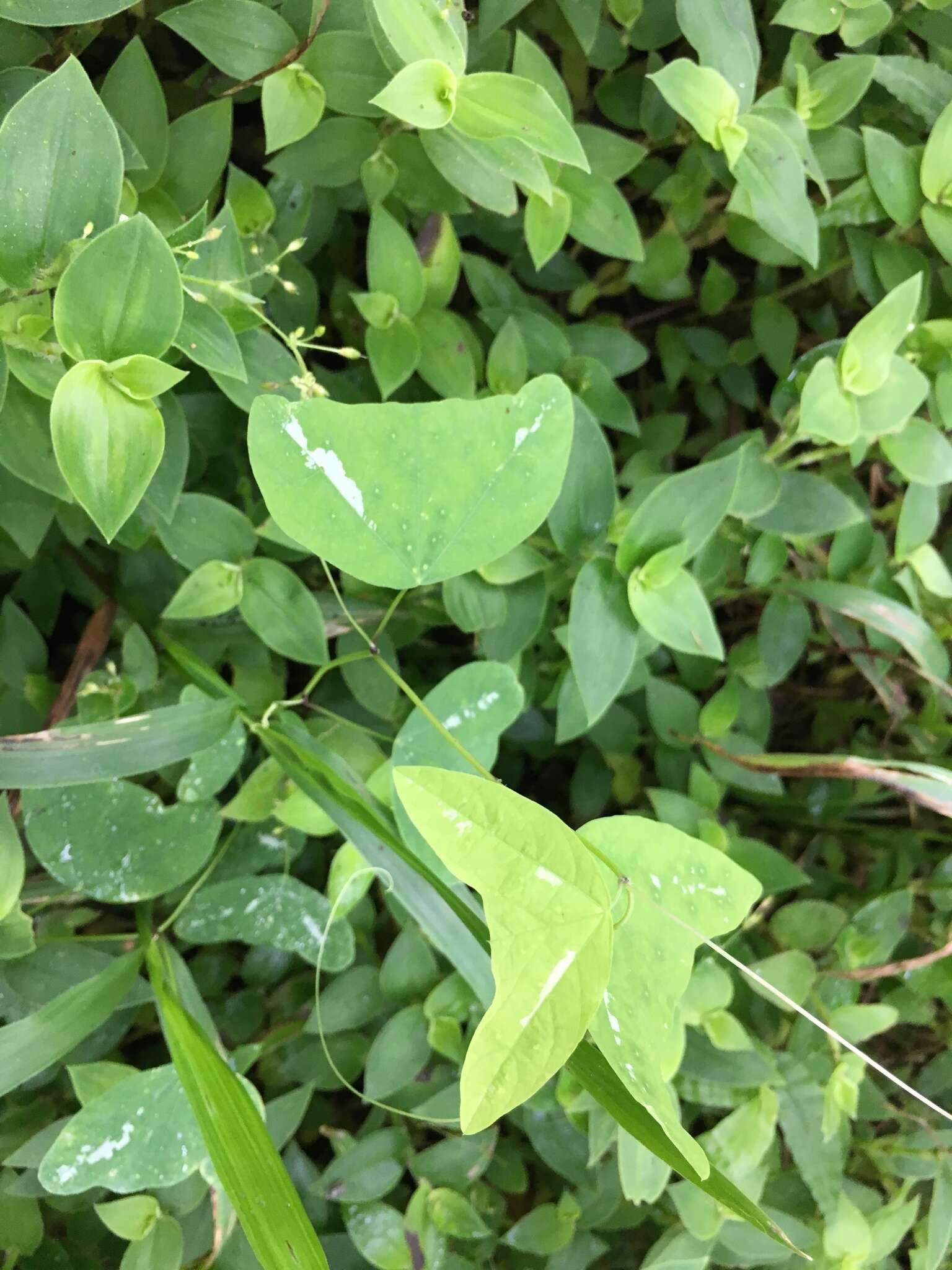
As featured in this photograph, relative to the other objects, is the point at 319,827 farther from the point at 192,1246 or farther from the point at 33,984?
the point at 192,1246

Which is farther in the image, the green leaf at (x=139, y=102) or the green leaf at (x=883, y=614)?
the green leaf at (x=883, y=614)

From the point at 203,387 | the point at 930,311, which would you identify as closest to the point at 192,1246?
the point at 203,387

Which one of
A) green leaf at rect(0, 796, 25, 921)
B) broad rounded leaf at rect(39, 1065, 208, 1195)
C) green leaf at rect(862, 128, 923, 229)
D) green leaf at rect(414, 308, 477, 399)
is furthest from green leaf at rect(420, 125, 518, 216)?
broad rounded leaf at rect(39, 1065, 208, 1195)

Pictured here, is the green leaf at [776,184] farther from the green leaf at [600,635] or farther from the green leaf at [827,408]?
the green leaf at [600,635]

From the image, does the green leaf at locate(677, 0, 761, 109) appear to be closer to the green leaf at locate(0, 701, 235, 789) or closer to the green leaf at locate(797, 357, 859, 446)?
the green leaf at locate(797, 357, 859, 446)

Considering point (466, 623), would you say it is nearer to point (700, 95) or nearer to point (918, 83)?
point (700, 95)

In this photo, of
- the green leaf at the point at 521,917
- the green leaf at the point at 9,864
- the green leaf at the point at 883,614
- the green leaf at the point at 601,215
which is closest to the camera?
the green leaf at the point at 521,917

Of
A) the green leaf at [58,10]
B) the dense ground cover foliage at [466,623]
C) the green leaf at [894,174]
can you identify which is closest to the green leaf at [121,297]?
the dense ground cover foliage at [466,623]
